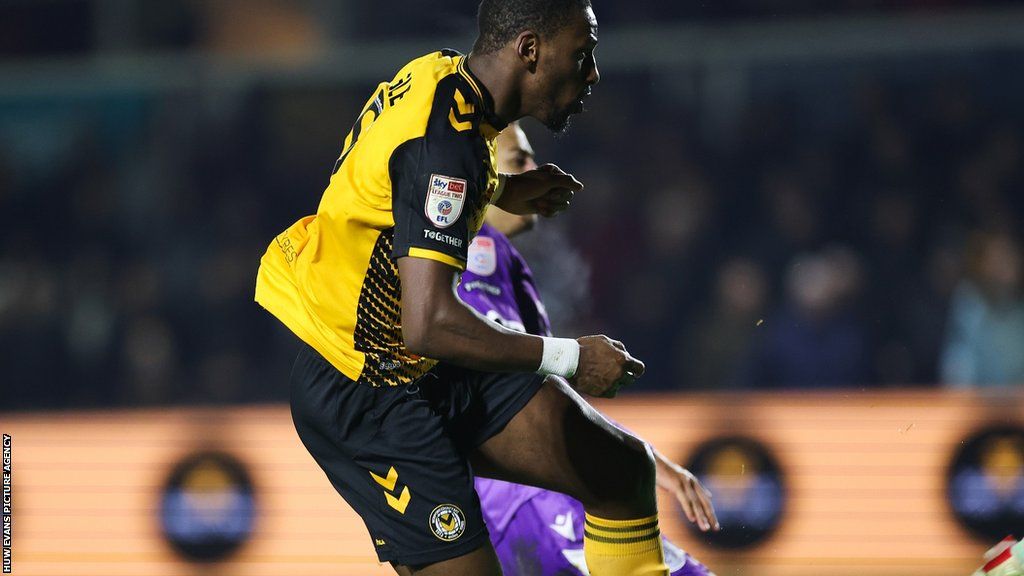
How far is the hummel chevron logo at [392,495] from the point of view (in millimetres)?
2915

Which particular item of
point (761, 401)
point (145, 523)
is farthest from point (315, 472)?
point (761, 401)

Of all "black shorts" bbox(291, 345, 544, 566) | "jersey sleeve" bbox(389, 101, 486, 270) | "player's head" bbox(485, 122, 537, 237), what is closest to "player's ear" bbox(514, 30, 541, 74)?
"jersey sleeve" bbox(389, 101, 486, 270)

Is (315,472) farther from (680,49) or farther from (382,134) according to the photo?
(680,49)

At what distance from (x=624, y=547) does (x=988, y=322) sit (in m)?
4.96

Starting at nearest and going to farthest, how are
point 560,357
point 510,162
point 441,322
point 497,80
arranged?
point 441,322
point 560,357
point 497,80
point 510,162

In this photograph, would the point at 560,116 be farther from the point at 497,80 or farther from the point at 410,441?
the point at 410,441

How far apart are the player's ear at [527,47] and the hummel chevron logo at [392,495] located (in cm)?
100

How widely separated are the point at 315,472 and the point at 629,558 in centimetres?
347

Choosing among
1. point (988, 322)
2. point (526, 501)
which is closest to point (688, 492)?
point (526, 501)

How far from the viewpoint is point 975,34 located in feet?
27.9

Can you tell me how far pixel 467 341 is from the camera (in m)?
2.61

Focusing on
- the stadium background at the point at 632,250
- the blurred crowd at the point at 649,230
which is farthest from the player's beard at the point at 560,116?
the blurred crowd at the point at 649,230

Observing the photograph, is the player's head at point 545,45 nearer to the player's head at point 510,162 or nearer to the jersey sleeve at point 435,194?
the jersey sleeve at point 435,194

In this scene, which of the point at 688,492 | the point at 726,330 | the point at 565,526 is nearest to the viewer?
the point at 688,492
